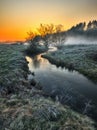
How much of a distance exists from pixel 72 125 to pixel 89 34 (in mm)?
140499

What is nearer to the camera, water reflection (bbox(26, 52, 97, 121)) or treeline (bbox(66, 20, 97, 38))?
water reflection (bbox(26, 52, 97, 121))

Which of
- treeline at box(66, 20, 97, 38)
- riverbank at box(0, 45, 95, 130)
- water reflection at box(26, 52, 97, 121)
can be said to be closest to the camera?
riverbank at box(0, 45, 95, 130)

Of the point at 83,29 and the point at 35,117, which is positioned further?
the point at 83,29

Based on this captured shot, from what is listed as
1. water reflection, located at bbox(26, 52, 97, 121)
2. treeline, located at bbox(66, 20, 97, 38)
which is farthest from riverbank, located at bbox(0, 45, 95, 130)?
treeline, located at bbox(66, 20, 97, 38)

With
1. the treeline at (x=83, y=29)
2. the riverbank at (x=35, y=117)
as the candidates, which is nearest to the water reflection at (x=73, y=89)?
the riverbank at (x=35, y=117)

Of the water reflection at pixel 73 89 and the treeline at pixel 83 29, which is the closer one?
the water reflection at pixel 73 89

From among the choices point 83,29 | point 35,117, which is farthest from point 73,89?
point 83,29

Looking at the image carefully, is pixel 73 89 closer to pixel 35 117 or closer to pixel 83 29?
pixel 35 117

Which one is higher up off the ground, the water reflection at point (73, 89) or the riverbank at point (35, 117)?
the riverbank at point (35, 117)

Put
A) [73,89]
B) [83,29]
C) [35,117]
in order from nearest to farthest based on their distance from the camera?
[35,117], [73,89], [83,29]

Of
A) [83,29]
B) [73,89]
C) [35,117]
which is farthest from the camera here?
[83,29]

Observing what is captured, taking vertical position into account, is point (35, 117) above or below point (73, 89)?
above

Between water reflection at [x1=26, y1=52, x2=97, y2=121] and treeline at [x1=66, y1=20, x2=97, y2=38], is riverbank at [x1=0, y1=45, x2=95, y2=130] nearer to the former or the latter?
water reflection at [x1=26, y1=52, x2=97, y2=121]

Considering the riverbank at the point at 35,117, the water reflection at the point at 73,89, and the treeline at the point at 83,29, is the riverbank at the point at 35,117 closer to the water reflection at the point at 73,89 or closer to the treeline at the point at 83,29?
the water reflection at the point at 73,89
